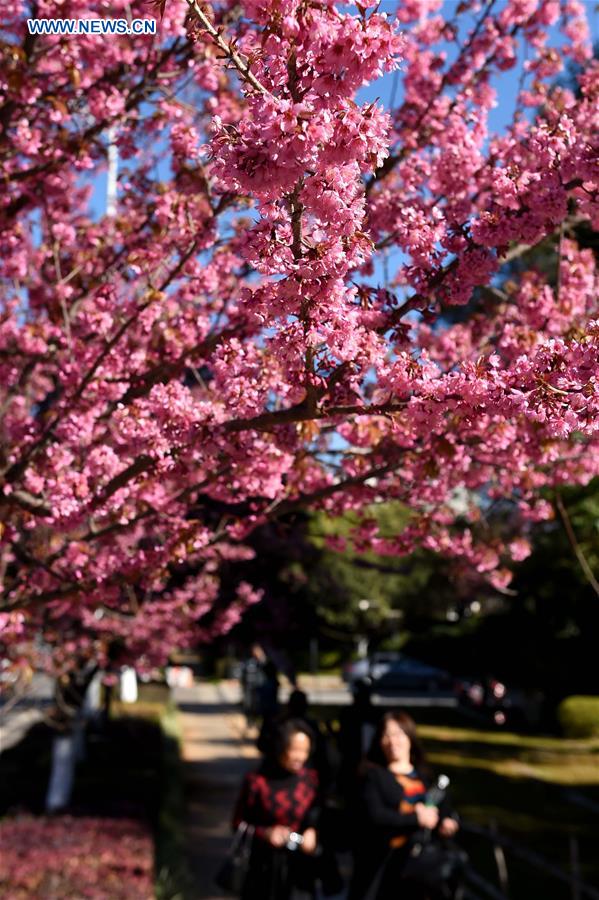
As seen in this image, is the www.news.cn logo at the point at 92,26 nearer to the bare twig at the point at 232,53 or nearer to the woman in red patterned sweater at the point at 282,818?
the bare twig at the point at 232,53

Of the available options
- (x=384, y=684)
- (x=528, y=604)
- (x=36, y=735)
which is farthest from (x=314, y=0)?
(x=384, y=684)

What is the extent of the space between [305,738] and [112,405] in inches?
120

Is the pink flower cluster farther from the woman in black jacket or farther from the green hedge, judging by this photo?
the green hedge

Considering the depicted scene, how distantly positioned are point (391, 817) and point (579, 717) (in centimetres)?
1713

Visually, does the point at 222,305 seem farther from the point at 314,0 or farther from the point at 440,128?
the point at 314,0

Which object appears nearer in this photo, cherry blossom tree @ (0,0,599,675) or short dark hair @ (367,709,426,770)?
cherry blossom tree @ (0,0,599,675)

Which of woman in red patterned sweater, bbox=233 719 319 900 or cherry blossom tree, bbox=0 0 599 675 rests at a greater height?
cherry blossom tree, bbox=0 0 599 675

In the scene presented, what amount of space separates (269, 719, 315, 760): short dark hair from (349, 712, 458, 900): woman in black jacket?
0.53 m

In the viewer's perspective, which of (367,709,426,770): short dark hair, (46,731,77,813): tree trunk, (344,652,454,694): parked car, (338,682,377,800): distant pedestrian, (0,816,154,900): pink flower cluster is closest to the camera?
(367,709,426,770): short dark hair

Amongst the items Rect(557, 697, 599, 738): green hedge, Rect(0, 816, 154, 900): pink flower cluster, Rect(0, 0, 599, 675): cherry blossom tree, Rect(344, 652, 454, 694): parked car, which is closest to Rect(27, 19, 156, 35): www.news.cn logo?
Rect(0, 0, 599, 675): cherry blossom tree

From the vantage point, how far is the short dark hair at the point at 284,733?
22.8 ft

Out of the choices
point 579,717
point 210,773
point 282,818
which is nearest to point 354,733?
point 282,818

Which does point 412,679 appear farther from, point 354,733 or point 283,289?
point 283,289

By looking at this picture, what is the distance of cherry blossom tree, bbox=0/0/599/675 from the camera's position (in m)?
2.74
